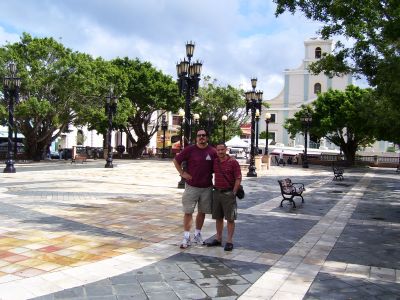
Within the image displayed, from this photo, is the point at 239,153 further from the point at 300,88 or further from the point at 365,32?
the point at 365,32

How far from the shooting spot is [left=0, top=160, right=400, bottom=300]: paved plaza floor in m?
4.99

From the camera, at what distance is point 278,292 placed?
16.3 feet

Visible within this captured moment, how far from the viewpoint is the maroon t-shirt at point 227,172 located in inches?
268

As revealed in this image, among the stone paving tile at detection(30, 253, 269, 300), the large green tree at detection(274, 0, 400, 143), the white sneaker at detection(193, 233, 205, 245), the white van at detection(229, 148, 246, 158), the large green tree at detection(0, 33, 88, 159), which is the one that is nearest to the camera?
the stone paving tile at detection(30, 253, 269, 300)

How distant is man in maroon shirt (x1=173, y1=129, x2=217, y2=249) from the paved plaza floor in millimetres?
665

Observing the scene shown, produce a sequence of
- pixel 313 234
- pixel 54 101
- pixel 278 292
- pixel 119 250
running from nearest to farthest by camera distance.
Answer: pixel 278 292 → pixel 119 250 → pixel 313 234 → pixel 54 101

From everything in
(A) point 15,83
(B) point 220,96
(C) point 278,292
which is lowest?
(C) point 278,292

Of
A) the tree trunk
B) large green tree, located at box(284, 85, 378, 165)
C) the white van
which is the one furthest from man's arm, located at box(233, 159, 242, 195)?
the tree trunk

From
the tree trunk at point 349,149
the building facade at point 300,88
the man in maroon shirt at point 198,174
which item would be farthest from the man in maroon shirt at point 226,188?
the building facade at point 300,88

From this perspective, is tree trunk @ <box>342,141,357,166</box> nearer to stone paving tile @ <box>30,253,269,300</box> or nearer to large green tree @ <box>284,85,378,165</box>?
large green tree @ <box>284,85,378,165</box>

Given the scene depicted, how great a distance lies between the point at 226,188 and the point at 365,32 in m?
8.50

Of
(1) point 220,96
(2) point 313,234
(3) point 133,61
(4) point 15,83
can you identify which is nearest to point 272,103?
(1) point 220,96

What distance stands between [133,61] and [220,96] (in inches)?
444

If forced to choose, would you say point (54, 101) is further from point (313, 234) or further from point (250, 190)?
point (313, 234)
